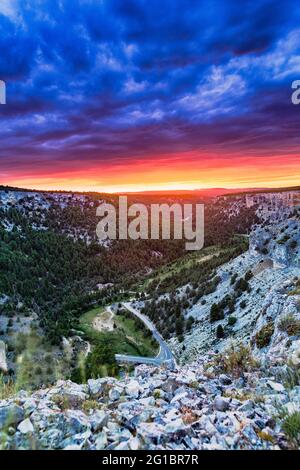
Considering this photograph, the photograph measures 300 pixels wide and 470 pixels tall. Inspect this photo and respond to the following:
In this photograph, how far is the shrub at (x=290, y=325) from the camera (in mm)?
9611

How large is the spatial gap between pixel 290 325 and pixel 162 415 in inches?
248

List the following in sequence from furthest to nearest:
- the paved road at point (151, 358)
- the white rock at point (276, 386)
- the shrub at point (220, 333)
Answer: the paved road at point (151, 358) → the shrub at point (220, 333) → the white rock at point (276, 386)

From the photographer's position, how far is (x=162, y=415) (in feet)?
17.1

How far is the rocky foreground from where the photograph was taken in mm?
4500

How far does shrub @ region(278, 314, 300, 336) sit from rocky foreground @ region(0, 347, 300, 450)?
2.80 metres

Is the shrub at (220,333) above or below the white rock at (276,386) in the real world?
below

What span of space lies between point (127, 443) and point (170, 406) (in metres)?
1.47

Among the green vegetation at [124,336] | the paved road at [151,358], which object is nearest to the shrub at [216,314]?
the paved road at [151,358]

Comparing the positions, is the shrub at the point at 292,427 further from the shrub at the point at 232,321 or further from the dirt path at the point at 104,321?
the dirt path at the point at 104,321

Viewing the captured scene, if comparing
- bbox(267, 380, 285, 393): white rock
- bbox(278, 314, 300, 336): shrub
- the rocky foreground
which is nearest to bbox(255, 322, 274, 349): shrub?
bbox(278, 314, 300, 336): shrub

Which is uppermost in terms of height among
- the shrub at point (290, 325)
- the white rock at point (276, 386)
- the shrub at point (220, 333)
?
the white rock at point (276, 386)

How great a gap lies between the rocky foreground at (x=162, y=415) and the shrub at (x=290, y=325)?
280 cm

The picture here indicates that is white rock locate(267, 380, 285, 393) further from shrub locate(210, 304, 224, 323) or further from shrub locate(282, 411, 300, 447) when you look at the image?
shrub locate(210, 304, 224, 323)

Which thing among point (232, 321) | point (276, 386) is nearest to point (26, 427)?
point (276, 386)
